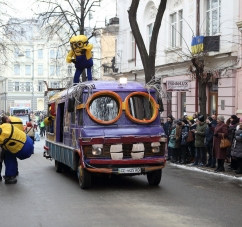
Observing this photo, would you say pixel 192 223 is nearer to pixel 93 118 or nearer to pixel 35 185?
pixel 93 118

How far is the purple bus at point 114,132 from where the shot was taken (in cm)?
1152

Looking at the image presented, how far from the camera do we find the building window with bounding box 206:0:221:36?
22.9 metres

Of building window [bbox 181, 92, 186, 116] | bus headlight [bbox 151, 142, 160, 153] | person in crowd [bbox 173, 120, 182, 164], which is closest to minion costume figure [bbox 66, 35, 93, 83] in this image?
person in crowd [bbox 173, 120, 182, 164]

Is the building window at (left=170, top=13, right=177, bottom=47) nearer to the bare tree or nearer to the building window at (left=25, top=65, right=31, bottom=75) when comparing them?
the bare tree

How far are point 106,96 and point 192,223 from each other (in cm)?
479

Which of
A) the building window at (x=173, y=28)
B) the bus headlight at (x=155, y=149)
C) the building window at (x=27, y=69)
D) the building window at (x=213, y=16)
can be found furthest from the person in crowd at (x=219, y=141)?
the building window at (x=27, y=69)

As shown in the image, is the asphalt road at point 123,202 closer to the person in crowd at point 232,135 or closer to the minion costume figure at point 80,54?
the person in crowd at point 232,135

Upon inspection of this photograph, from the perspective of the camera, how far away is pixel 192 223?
26.9ft

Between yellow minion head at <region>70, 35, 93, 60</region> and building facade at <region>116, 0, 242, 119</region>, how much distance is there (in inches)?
117

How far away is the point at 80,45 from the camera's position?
16484 mm

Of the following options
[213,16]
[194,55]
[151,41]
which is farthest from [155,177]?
[213,16]

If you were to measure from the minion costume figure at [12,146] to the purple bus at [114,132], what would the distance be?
1.15 m

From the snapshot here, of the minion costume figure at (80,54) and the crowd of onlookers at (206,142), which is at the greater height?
the minion costume figure at (80,54)

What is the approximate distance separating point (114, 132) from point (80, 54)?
5621 mm
